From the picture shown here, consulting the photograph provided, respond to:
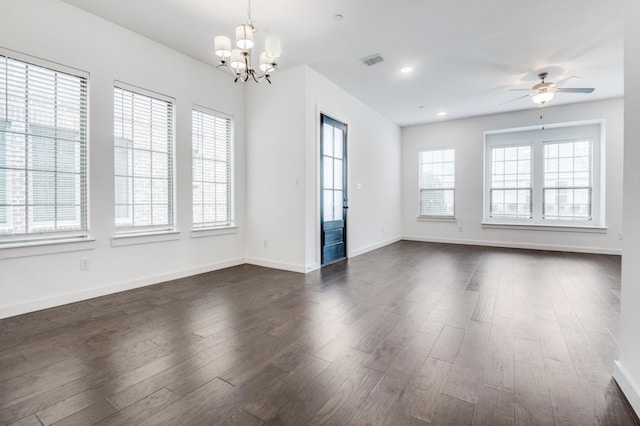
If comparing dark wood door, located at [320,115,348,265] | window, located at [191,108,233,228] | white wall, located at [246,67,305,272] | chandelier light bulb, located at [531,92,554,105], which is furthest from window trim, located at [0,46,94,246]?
chandelier light bulb, located at [531,92,554,105]

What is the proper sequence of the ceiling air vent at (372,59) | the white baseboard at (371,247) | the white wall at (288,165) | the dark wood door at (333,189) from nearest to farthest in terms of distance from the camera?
the ceiling air vent at (372,59), the white wall at (288,165), the dark wood door at (333,189), the white baseboard at (371,247)

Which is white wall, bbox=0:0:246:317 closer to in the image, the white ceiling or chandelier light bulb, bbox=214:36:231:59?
the white ceiling

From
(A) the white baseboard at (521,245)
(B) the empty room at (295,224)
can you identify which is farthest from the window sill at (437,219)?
(B) the empty room at (295,224)

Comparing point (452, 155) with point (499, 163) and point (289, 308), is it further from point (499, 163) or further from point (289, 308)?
point (289, 308)

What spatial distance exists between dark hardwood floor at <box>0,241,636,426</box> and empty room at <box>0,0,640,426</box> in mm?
17

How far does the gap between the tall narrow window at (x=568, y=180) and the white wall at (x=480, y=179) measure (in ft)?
1.39

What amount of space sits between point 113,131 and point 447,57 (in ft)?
15.3

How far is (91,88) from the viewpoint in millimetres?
3416

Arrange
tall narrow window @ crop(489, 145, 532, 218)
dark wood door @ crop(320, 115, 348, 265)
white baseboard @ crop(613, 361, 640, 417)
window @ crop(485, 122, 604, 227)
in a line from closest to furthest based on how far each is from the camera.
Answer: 1. white baseboard @ crop(613, 361, 640, 417)
2. dark wood door @ crop(320, 115, 348, 265)
3. window @ crop(485, 122, 604, 227)
4. tall narrow window @ crop(489, 145, 532, 218)

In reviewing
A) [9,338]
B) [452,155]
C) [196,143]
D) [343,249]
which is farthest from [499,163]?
[9,338]

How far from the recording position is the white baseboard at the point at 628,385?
156 cm

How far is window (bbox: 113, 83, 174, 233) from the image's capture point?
372 cm

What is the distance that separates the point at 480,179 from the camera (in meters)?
7.56

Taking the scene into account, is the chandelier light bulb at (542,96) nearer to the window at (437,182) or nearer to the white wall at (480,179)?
the white wall at (480,179)
